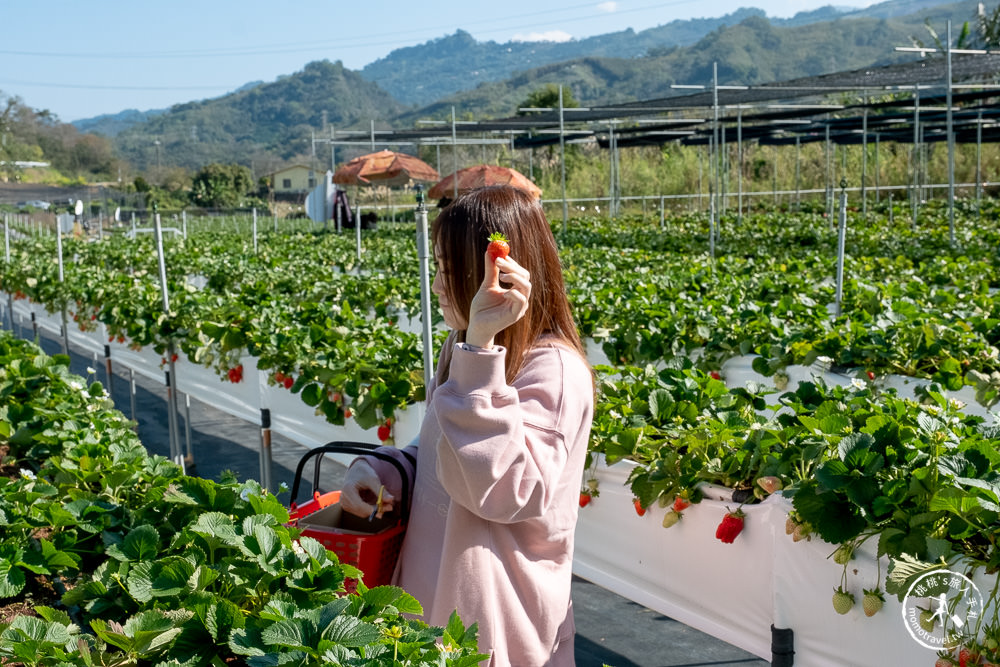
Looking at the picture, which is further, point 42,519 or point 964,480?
point 42,519

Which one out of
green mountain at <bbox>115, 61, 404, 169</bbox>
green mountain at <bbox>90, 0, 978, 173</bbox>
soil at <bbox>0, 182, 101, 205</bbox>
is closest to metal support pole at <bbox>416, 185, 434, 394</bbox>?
soil at <bbox>0, 182, 101, 205</bbox>

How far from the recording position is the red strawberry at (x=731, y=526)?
2.82 meters

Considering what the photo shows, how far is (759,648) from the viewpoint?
2.86 metres

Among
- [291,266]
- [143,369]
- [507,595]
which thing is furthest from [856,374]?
[291,266]

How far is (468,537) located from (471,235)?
53cm

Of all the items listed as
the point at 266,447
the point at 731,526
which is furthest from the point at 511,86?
the point at 731,526

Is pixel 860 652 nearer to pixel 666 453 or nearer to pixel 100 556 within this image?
pixel 666 453

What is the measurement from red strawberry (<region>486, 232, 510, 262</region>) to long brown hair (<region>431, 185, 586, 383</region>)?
0.10m

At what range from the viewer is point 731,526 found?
2820 millimetres

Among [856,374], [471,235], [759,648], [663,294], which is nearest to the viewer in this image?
[471,235]

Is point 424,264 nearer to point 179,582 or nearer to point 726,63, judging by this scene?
point 179,582

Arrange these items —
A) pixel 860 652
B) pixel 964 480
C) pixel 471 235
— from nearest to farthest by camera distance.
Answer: pixel 471 235 < pixel 964 480 < pixel 860 652

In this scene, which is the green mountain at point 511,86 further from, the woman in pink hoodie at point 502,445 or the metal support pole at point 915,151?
the woman in pink hoodie at point 502,445

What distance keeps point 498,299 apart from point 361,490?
23.4 inches
